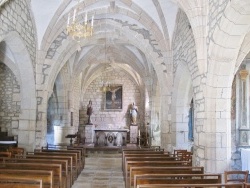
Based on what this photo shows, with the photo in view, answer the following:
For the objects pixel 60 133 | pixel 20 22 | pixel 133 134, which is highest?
pixel 20 22

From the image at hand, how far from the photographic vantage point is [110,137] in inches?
671

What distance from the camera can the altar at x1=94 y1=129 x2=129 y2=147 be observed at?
16891 mm

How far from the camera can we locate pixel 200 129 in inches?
258

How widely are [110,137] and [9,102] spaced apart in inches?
266

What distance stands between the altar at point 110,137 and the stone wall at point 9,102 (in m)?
5.97

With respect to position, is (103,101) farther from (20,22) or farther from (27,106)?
(20,22)

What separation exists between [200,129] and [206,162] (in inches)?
29.4

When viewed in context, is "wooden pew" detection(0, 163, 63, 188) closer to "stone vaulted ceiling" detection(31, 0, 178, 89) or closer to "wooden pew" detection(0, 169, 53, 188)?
"wooden pew" detection(0, 169, 53, 188)

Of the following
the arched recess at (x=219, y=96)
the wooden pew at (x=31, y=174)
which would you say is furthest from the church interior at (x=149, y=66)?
the wooden pew at (x=31, y=174)

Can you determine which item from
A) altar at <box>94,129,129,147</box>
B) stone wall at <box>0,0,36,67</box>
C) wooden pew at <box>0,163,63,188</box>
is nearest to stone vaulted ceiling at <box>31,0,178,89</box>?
stone wall at <box>0,0,36,67</box>

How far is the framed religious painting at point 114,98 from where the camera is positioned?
67.9ft

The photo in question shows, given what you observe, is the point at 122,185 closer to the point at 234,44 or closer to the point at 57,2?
the point at 234,44

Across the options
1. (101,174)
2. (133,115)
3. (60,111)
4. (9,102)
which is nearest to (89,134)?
(60,111)

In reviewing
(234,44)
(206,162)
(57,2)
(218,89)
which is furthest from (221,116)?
(57,2)
